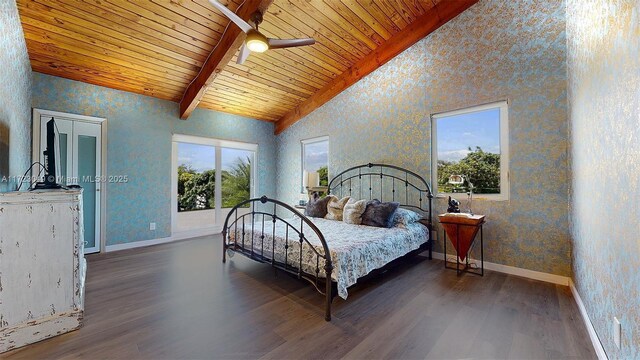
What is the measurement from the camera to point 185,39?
3.48 m

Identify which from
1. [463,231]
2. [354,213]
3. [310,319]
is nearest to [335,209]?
[354,213]

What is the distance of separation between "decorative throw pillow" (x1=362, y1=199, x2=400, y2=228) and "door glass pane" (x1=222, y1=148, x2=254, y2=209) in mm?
3307

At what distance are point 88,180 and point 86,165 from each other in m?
0.23

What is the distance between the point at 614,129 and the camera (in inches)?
59.4

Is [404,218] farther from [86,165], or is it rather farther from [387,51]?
[86,165]

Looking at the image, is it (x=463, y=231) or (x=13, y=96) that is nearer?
(x=13, y=96)

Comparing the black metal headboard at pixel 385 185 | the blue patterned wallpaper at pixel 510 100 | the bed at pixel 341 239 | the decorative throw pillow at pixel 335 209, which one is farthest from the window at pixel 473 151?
the decorative throw pillow at pixel 335 209

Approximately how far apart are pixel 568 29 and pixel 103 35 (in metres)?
5.20

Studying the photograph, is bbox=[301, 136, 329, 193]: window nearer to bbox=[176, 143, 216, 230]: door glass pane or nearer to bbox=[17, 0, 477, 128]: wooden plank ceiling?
bbox=[17, 0, 477, 128]: wooden plank ceiling

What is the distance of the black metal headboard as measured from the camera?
391cm

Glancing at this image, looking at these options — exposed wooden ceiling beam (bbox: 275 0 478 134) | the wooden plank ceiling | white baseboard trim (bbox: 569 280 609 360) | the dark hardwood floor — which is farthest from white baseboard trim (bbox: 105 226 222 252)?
white baseboard trim (bbox: 569 280 609 360)

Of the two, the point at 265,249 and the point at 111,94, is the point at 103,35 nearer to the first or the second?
the point at 111,94

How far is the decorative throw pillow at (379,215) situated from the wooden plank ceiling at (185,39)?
2565 millimetres

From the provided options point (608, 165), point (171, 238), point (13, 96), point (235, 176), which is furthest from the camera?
point (235, 176)
